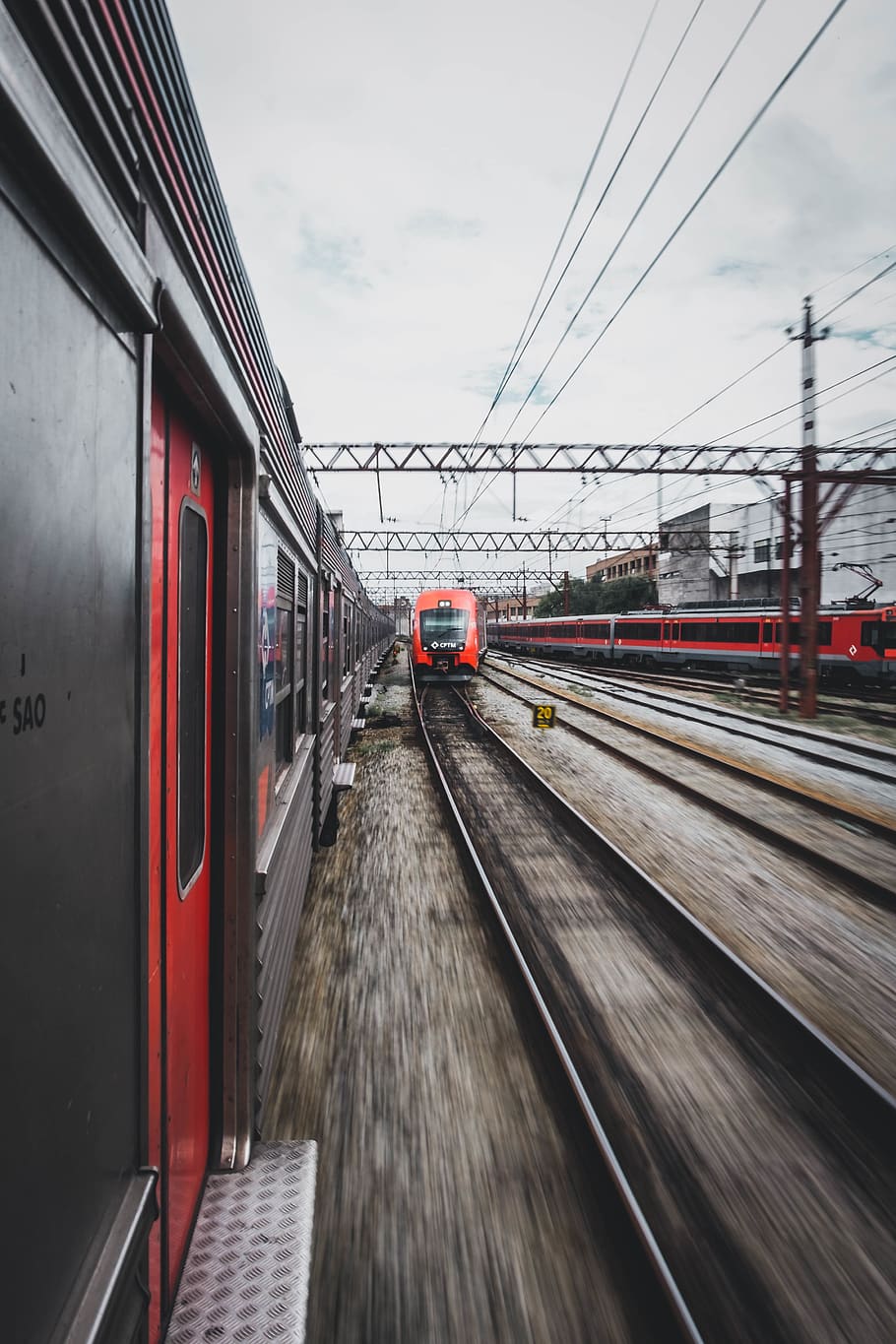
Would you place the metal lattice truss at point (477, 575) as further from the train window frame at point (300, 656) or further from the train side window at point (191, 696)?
the train side window at point (191, 696)

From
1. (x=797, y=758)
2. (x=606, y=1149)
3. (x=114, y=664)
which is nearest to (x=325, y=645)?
(x=606, y=1149)

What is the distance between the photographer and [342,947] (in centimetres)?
454

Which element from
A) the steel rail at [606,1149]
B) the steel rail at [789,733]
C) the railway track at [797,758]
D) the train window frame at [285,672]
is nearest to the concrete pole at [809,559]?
the steel rail at [789,733]

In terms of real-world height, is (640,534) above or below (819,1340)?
above

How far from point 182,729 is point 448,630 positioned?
57.2 ft

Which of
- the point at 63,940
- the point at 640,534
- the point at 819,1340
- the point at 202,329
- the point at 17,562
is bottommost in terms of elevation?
the point at 819,1340

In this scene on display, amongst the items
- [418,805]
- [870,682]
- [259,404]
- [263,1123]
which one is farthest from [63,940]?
[870,682]

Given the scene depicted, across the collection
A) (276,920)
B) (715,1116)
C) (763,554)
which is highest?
(763,554)

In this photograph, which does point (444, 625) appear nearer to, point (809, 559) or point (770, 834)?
point (809, 559)

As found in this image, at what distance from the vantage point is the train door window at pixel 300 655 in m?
4.43

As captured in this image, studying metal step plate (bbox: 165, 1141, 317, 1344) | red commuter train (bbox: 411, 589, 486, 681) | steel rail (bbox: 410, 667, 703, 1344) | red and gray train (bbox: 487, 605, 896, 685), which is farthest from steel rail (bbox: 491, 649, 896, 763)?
metal step plate (bbox: 165, 1141, 317, 1344)

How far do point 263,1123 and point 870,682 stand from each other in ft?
77.9

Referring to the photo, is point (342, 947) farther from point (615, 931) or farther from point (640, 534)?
point (640, 534)

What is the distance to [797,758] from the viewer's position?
10453 mm
